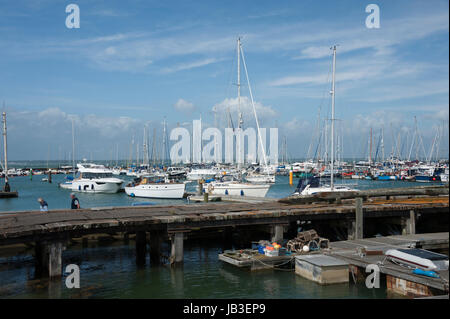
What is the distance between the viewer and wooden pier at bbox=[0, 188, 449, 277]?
18.5 meters

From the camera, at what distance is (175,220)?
21109mm

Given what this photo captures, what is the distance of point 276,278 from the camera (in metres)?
19.5

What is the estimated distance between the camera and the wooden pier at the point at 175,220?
18484 mm

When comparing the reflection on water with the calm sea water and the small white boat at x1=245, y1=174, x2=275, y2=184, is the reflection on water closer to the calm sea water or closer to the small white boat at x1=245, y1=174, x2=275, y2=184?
the calm sea water

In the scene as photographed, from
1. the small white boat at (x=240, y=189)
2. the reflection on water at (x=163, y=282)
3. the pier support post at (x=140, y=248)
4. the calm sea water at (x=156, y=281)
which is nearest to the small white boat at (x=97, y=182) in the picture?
the small white boat at (x=240, y=189)

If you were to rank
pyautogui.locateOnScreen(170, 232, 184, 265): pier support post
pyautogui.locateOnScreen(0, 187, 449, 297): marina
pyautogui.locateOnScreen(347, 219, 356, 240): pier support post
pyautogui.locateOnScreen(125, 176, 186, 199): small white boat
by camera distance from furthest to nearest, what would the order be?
pyautogui.locateOnScreen(125, 176, 186, 199): small white boat, pyautogui.locateOnScreen(347, 219, 356, 240): pier support post, pyautogui.locateOnScreen(170, 232, 184, 265): pier support post, pyautogui.locateOnScreen(0, 187, 449, 297): marina

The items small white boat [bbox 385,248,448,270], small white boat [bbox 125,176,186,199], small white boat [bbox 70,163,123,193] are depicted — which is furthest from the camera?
small white boat [bbox 70,163,123,193]

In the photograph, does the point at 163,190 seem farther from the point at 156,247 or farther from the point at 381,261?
the point at 381,261

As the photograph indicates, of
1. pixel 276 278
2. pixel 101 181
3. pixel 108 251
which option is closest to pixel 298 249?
pixel 276 278

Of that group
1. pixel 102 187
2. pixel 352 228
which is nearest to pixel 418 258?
pixel 352 228

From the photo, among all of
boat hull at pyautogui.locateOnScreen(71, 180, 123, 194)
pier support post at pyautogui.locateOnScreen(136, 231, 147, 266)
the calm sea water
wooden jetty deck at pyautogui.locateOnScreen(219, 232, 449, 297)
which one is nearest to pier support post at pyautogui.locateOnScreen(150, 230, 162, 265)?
the calm sea water

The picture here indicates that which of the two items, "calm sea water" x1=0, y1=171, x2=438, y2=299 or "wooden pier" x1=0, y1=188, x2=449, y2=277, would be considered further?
"wooden pier" x1=0, y1=188, x2=449, y2=277
